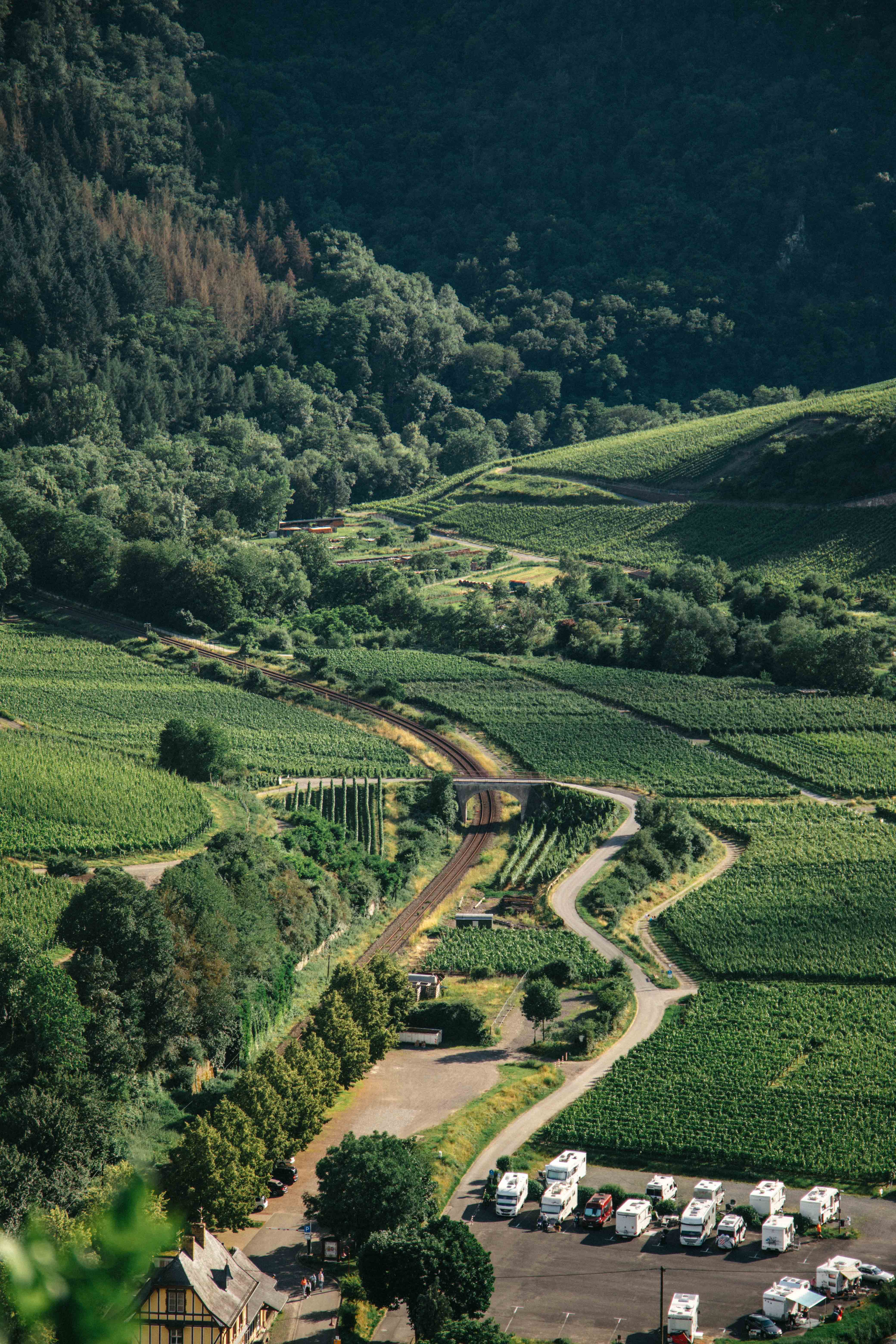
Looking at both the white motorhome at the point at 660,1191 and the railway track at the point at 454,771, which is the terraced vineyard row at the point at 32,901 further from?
the white motorhome at the point at 660,1191

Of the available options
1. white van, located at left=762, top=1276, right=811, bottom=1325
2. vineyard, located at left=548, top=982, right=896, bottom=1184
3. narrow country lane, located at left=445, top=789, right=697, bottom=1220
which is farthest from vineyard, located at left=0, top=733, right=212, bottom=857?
white van, located at left=762, top=1276, right=811, bottom=1325

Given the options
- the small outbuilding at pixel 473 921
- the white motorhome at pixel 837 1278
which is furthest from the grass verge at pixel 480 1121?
the small outbuilding at pixel 473 921

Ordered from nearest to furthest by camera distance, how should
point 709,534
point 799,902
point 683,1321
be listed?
point 683,1321
point 799,902
point 709,534

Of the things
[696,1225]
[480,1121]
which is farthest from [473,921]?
[696,1225]

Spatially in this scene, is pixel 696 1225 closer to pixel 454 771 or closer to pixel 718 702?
pixel 454 771

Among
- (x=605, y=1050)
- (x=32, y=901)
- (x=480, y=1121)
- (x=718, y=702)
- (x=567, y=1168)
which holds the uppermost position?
(x=718, y=702)

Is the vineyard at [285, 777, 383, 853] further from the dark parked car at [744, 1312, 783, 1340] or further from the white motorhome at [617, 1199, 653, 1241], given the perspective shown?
the dark parked car at [744, 1312, 783, 1340]
